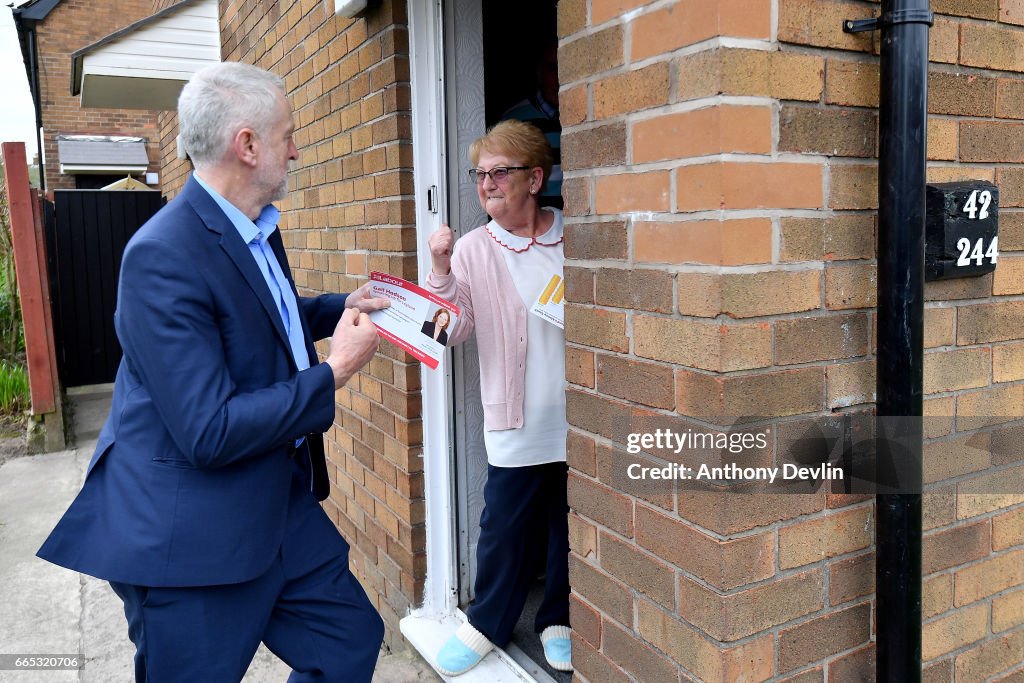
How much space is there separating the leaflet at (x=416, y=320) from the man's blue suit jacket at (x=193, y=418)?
351mm

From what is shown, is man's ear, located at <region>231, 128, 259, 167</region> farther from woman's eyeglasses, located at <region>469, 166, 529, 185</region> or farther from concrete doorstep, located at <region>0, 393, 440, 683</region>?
concrete doorstep, located at <region>0, 393, 440, 683</region>

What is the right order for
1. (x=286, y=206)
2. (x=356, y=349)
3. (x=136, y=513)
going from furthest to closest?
(x=286, y=206), (x=356, y=349), (x=136, y=513)

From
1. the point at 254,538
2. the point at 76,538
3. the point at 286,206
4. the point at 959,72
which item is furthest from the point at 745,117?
the point at 286,206

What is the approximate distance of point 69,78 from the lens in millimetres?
18672

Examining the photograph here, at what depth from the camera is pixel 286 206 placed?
4.27 meters

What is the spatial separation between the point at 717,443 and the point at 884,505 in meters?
0.37

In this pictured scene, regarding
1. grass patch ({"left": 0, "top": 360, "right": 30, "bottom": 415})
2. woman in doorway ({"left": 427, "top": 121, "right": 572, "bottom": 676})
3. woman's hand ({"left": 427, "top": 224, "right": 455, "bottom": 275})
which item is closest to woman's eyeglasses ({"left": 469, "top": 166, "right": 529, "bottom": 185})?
woman in doorway ({"left": 427, "top": 121, "right": 572, "bottom": 676})

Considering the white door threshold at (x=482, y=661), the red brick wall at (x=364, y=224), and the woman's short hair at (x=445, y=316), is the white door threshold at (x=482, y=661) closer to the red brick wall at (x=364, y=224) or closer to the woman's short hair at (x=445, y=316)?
the red brick wall at (x=364, y=224)

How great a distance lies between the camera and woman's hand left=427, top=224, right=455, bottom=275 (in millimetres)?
2486

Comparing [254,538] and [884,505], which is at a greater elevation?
[884,505]

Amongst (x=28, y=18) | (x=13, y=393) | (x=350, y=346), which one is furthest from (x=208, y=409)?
(x=28, y=18)

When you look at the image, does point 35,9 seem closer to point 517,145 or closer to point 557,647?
point 517,145

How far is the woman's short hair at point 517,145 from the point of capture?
2676 millimetres

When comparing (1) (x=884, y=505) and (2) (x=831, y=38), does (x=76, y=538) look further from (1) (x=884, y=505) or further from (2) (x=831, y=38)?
(2) (x=831, y=38)
